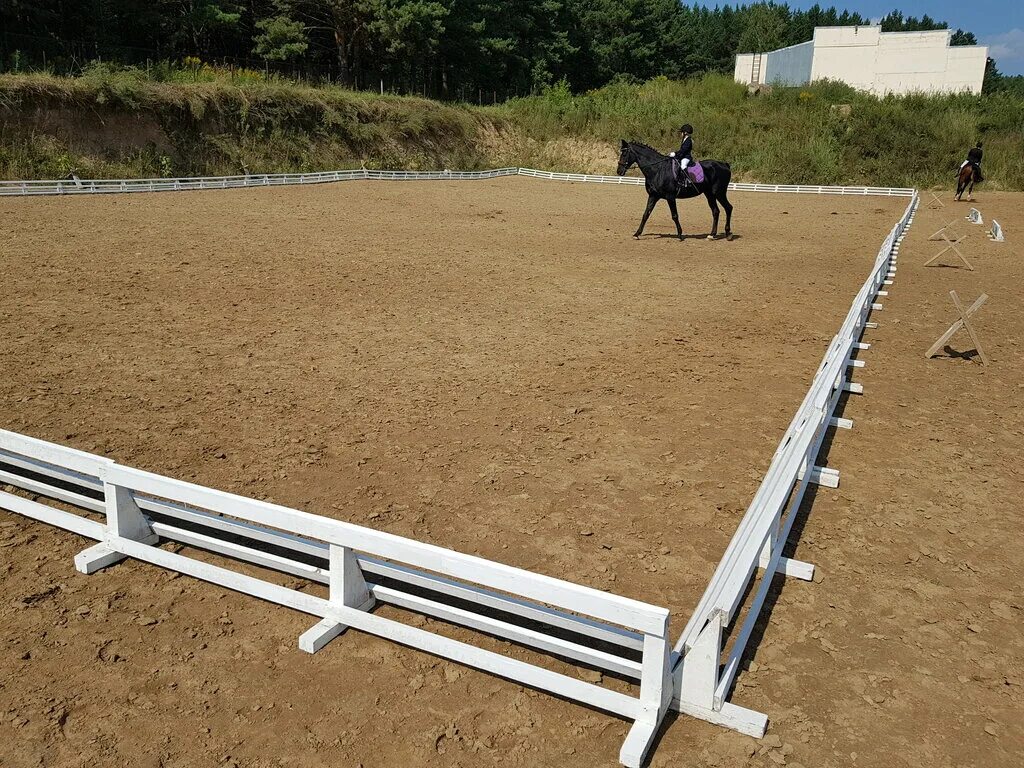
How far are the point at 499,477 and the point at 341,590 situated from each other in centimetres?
189

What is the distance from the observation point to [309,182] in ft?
104

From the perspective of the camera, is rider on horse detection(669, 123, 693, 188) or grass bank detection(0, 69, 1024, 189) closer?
rider on horse detection(669, 123, 693, 188)

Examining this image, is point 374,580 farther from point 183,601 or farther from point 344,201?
point 344,201

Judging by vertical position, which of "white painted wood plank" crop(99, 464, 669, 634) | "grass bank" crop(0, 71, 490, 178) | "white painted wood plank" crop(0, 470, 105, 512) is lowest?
"white painted wood plank" crop(0, 470, 105, 512)

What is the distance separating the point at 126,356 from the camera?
8234mm

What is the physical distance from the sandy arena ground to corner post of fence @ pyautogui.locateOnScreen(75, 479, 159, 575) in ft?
0.33

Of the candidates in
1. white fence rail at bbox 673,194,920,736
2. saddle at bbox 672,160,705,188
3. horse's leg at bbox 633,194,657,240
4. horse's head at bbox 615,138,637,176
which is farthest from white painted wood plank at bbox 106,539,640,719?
horse's head at bbox 615,138,637,176

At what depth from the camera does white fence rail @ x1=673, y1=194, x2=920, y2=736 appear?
10.3 feet

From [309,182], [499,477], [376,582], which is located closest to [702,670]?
[376,582]

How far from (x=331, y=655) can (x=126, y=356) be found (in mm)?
5884

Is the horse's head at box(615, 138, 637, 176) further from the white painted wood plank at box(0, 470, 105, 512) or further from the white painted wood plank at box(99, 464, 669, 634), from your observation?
the white painted wood plank at box(99, 464, 669, 634)

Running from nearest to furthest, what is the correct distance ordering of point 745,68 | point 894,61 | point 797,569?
point 797,569, point 894,61, point 745,68

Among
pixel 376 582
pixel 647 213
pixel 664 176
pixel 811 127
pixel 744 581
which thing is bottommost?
pixel 376 582

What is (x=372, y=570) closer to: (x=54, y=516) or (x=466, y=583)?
(x=466, y=583)
